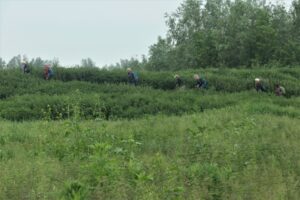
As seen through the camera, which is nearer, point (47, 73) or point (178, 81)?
point (178, 81)

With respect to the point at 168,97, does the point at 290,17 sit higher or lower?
higher

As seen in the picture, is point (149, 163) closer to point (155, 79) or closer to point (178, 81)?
point (178, 81)

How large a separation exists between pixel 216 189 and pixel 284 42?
42605 mm

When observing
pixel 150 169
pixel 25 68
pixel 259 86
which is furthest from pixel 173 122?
pixel 25 68

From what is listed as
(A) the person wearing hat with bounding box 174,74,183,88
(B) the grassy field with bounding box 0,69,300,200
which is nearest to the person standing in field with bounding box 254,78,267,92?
(A) the person wearing hat with bounding box 174,74,183,88

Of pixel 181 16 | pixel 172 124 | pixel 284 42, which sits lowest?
pixel 172 124

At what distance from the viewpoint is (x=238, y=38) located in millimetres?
47188

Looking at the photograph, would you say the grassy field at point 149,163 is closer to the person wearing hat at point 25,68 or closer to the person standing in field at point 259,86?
the person standing in field at point 259,86

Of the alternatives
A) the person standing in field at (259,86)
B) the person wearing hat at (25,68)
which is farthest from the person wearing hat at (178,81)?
the person wearing hat at (25,68)

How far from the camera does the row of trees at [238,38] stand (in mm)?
45875

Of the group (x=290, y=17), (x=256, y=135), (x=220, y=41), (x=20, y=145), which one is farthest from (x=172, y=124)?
(x=290, y=17)

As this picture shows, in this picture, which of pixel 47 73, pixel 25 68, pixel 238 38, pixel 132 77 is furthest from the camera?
pixel 238 38

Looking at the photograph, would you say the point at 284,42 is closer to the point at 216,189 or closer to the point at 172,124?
the point at 172,124

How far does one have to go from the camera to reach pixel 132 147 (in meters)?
10.2
